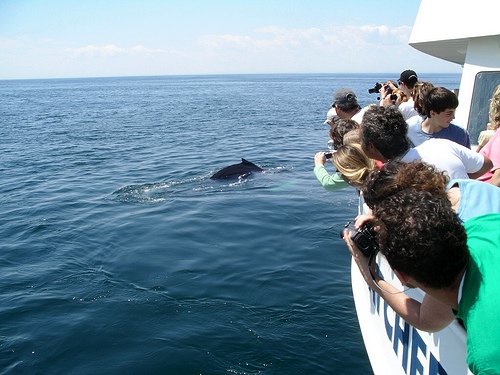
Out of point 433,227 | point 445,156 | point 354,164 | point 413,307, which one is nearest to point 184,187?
point 354,164

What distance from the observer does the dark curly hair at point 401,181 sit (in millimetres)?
2725

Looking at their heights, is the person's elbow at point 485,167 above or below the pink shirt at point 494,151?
below

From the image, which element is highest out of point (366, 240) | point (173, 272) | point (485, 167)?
point (485, 167)

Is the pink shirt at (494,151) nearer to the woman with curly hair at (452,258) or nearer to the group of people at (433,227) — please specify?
the group of people at (433,227)

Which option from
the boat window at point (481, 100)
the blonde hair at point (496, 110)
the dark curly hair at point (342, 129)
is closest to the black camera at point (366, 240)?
the dark curly hair at point (342, 129)

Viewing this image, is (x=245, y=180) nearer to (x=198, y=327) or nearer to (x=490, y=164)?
(x=198, y=327)

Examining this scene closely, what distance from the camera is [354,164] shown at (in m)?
4.14

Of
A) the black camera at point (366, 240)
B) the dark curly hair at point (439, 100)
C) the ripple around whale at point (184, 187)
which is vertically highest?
the dark curly hair at point (439, 100)

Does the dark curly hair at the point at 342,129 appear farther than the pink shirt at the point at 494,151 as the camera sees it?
Yes

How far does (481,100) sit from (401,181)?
5.16 m

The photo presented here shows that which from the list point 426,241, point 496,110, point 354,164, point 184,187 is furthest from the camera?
point 184,187

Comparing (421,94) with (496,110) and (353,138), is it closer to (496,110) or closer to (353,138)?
(496,110)

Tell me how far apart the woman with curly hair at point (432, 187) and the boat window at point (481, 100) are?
4759mm

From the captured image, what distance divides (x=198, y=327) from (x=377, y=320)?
8.90ft
